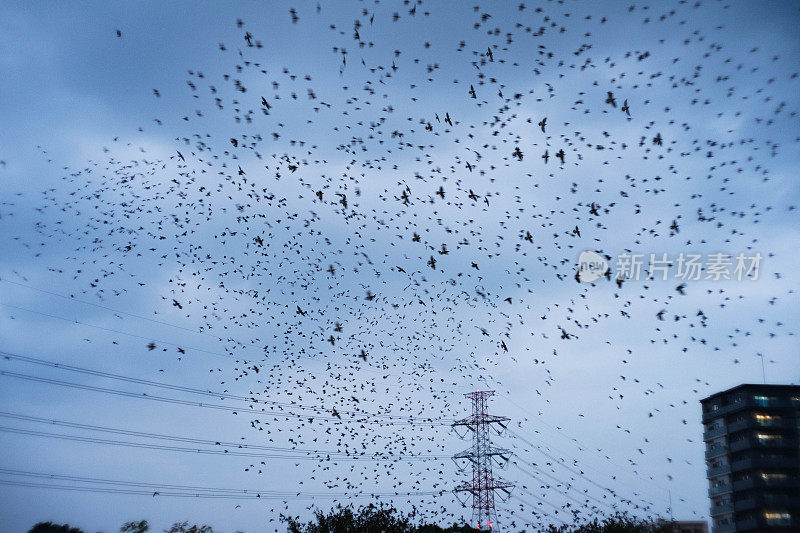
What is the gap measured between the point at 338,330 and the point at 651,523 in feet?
216

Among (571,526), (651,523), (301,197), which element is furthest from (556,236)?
(651,523)

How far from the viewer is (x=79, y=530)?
50.4 metres

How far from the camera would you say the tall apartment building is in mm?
97125

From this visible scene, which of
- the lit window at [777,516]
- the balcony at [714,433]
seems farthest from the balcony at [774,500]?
the balcony at [714,433]

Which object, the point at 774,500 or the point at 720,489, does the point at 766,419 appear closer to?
the point at 774,500

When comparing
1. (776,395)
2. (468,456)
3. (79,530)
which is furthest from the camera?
(776,395)

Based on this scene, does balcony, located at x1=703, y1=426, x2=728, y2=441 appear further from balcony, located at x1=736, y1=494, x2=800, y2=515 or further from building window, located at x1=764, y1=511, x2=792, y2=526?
building window, located at x1=764, y1=511, x2=792, y2=526

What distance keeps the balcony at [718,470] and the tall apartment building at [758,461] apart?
10 cm

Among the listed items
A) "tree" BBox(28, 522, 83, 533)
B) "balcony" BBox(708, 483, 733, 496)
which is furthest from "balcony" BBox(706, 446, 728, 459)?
"tree" BBox(28, 522, 83, 533)

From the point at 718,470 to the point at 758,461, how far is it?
10025 millimetres

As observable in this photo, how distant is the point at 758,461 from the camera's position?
9900cm

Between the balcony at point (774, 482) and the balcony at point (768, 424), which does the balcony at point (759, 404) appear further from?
the balcony at point (774, 482)

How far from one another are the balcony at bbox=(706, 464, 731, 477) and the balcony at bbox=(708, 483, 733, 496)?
209cm

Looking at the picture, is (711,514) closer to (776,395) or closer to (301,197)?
(776,395)
